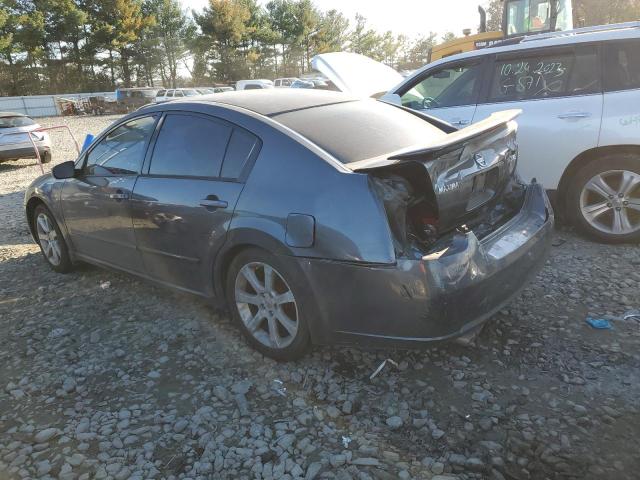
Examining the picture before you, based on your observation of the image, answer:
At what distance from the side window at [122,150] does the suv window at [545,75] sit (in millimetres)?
3503

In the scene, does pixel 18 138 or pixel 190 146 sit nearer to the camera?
pixel 190 146

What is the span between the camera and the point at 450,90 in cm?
566

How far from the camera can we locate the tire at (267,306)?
9.57 feet

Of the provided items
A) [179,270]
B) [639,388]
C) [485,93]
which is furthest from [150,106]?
[639,388]

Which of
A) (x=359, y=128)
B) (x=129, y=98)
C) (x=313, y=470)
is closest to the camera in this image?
(x=313, y=470)

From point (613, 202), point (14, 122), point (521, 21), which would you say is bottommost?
point (613, 202)

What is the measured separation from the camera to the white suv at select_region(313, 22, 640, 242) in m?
4.58

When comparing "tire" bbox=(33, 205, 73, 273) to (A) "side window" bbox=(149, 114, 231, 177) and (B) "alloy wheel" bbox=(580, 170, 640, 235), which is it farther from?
(B) "alloy wheel" bbox=(580, 170, 640, 235)

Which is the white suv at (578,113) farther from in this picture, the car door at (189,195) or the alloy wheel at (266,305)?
the alloy wheel at (266,305)

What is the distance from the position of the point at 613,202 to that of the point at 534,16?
7.94m

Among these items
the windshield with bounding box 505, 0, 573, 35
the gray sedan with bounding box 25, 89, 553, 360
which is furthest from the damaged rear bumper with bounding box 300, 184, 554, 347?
the windshield with bounding box 505, 0, 573, 35

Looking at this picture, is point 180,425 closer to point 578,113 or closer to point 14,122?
point 578,113

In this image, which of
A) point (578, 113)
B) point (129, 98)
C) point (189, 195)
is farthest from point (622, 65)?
point (129, 98)

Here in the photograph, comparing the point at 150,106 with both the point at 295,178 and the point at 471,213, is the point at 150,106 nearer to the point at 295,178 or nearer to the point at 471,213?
the point at 295,178
